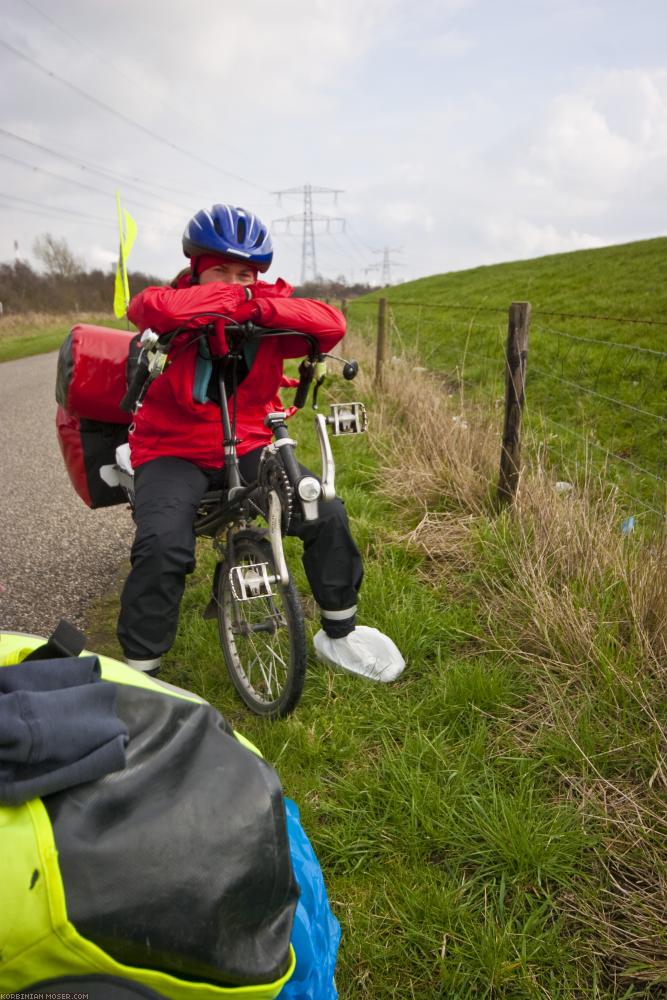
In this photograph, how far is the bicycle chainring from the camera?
226 centimetres

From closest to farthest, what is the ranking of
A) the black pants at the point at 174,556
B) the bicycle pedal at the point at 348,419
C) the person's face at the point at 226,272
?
1. the black pants at the point at 174,556
2. the bicycle pedal at the point at 348,419
3. the person's face at the point at 226,272

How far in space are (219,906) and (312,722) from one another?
4.96 feet

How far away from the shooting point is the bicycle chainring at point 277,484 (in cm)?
226

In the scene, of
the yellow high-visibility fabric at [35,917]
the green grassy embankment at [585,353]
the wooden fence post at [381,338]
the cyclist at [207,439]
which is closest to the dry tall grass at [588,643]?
the green grassy embankment at [585,353]

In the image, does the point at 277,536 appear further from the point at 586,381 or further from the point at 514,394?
the point at 586,381

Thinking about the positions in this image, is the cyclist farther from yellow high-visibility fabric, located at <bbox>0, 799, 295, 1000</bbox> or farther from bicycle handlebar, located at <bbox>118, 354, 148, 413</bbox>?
yellow high-visibility fabric, located at <bbox>0, 799, 295, 1000</bbox>

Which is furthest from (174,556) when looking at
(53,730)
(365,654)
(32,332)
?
(32,332)

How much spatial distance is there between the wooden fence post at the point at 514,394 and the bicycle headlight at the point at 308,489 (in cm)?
193

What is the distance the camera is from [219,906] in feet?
3.61

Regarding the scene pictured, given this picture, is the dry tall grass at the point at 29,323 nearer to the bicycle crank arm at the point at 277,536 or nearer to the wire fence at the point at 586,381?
the wire fence at the point at 586,381

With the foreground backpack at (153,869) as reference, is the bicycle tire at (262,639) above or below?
below

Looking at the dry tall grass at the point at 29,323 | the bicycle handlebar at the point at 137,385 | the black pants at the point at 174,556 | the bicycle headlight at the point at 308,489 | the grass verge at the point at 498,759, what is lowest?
the grass verge at the point at 498,759

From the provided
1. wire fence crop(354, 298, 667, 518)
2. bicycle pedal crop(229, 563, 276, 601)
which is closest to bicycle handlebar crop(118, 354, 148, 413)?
bicycle pedal crop(229, 563, 276, 601)

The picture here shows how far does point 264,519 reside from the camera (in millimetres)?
2691
